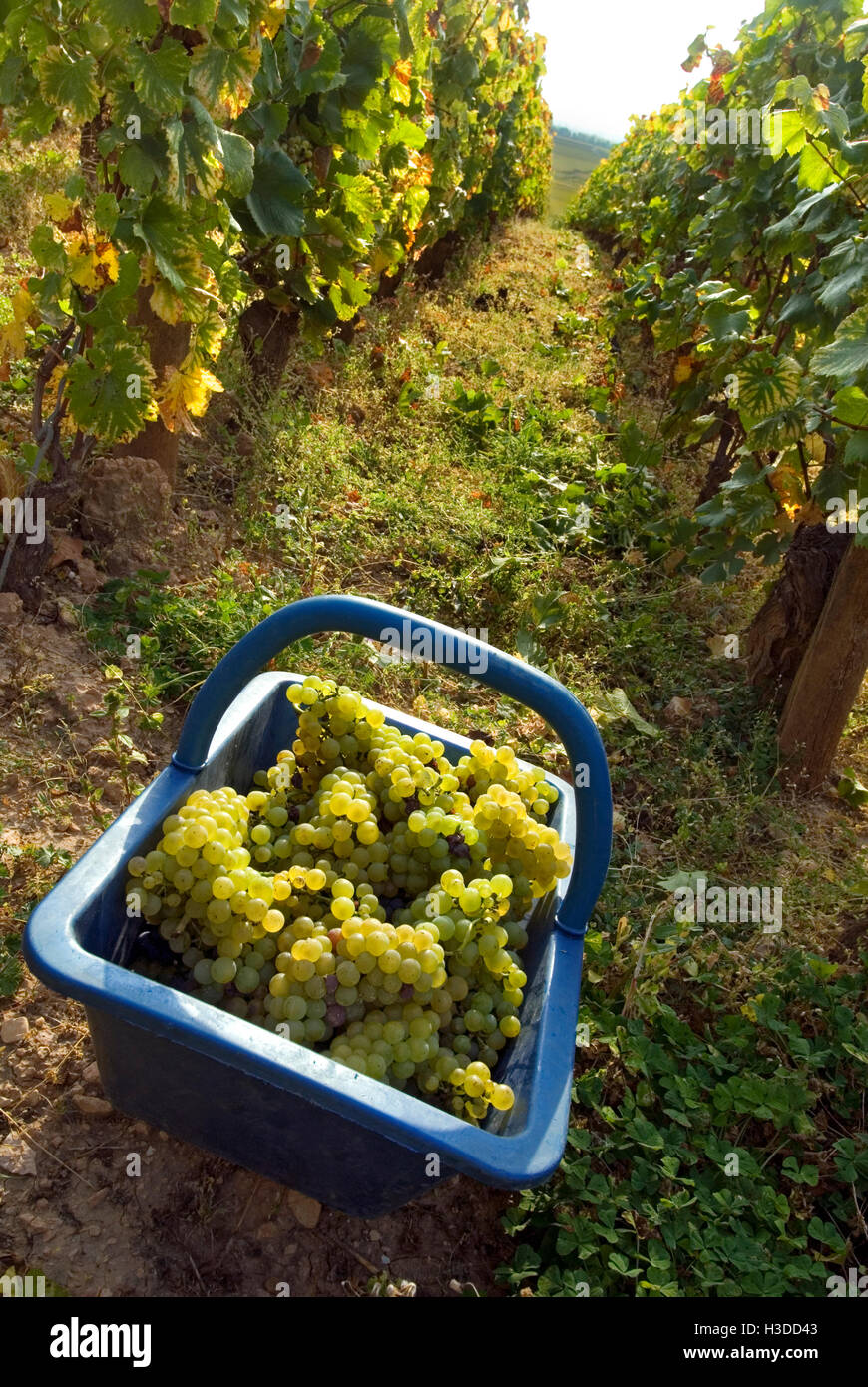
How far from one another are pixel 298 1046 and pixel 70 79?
2.32m

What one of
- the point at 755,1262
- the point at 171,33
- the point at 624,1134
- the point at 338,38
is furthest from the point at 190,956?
the point at 338,38

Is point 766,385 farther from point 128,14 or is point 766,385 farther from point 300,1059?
point 300,1059

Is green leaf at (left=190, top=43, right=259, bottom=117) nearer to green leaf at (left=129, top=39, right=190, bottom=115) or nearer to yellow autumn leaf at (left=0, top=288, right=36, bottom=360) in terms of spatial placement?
green leaf at (left=129, top=39, right=190, bottom=115)

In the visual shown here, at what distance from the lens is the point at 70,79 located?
90.6 inches

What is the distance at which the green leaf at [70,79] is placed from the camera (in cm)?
229

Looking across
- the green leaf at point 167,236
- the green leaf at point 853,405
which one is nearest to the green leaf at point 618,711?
the green leaf at point 853,405

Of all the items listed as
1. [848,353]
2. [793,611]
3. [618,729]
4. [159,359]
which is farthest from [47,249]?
[793,611]

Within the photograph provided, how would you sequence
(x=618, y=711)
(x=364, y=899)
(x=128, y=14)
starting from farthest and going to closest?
(x=618, y=711), (x=128, y=14), (x=364, y=899)

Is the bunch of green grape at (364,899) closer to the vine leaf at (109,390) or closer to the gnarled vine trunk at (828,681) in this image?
the vine leaf at (109,390)

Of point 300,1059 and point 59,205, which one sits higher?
point 59,205

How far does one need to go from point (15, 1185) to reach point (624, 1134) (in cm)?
121

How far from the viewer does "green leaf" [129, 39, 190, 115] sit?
2.25 m

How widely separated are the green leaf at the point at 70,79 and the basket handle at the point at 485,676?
1.67m

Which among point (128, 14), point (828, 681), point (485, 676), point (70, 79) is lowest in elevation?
point (828, 681)
